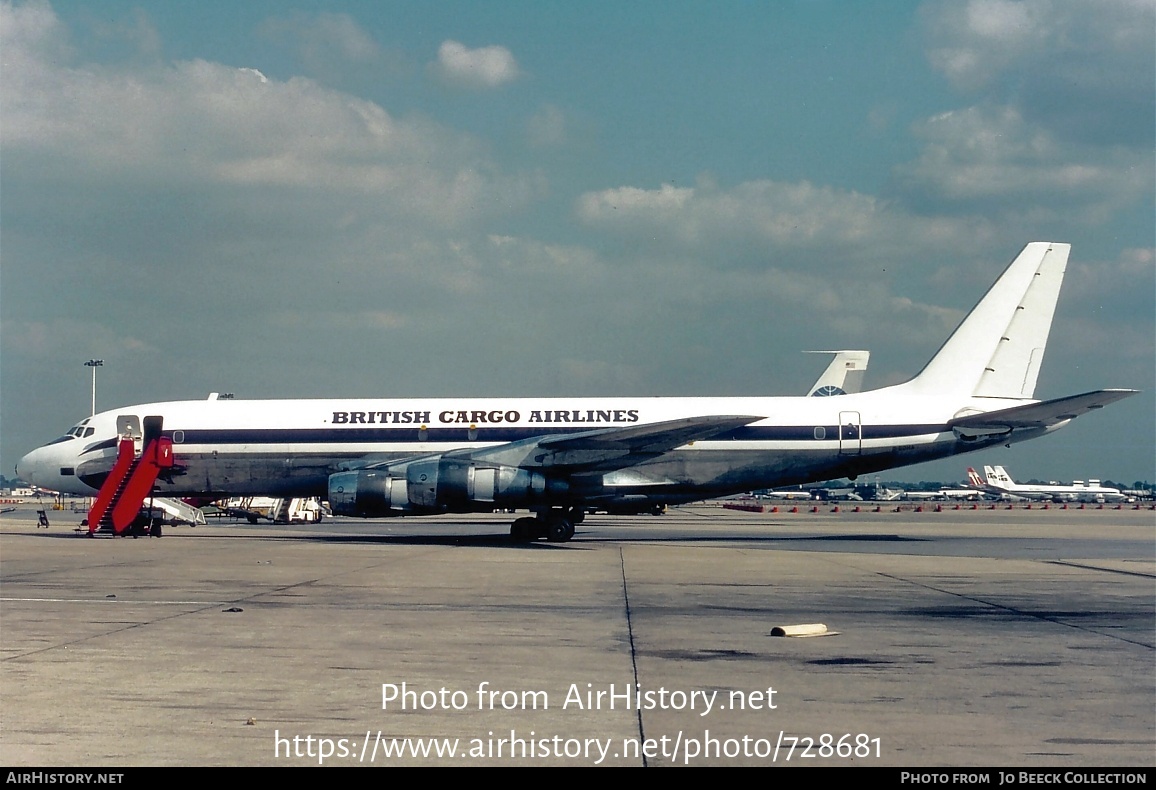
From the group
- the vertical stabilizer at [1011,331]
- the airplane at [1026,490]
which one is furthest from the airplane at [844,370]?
the airplane at [1026,490]

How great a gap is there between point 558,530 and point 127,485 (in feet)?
40.2

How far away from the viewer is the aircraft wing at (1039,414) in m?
25.2

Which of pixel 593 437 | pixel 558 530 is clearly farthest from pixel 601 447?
pixel 558 530

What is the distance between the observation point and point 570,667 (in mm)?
8414

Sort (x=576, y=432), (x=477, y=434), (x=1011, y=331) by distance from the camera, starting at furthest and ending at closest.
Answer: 1. (x=1011, y=331)
2. (x=477, y=434)
3. (x=576, y=432)

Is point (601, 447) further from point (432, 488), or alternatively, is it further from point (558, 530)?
point (432, 488)

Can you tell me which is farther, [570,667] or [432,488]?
[432,488]

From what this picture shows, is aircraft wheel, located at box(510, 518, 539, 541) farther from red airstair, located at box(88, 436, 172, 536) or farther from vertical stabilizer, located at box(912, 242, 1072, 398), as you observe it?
vertical stabilizer, located at box(912, 242, 1072, 398)

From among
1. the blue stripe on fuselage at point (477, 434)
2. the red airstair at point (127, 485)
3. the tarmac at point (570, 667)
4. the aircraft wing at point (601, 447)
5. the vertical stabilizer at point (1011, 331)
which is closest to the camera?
the tarmac at point (570, 667)

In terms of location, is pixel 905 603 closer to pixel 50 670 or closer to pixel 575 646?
pixel 575 646

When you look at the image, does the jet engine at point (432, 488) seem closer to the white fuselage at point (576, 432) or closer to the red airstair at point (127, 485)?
the white fuselage at point (576, 432)

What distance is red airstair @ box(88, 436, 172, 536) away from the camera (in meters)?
27.4

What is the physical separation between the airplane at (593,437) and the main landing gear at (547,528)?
0.04 m
